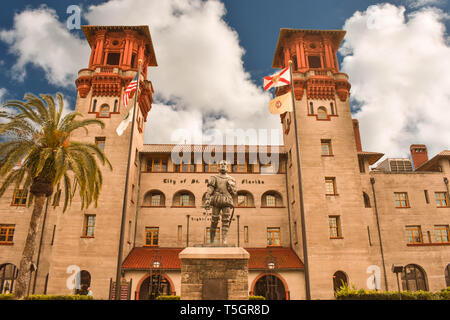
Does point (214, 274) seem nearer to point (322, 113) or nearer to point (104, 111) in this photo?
point (104, 111)

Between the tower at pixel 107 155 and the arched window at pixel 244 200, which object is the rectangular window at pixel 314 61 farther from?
the tower at pixel 107 155

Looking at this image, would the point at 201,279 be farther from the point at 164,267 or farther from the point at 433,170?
the point at 433,170

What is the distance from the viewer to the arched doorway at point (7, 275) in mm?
28578

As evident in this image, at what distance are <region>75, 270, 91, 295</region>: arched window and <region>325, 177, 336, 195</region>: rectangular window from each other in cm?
2246

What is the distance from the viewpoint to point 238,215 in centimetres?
3141

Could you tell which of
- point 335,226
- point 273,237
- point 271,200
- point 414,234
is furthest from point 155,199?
point 414,234

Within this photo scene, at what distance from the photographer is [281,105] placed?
22672mm

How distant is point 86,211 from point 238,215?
46.5 ft

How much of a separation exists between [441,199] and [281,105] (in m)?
22.4

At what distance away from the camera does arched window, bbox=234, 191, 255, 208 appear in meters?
32.6

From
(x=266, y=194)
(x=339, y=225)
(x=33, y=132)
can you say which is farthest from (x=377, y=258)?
(x=33, y=132)

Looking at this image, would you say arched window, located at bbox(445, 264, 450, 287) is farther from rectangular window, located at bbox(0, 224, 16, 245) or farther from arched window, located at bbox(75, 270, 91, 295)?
rectangular window, located at bbox(0, 224, 16, 245)

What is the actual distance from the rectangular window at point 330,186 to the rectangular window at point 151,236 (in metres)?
17.0

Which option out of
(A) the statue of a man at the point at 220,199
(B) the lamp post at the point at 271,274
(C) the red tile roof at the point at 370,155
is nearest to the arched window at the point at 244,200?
(B) the lamp post at the point at 271,274
